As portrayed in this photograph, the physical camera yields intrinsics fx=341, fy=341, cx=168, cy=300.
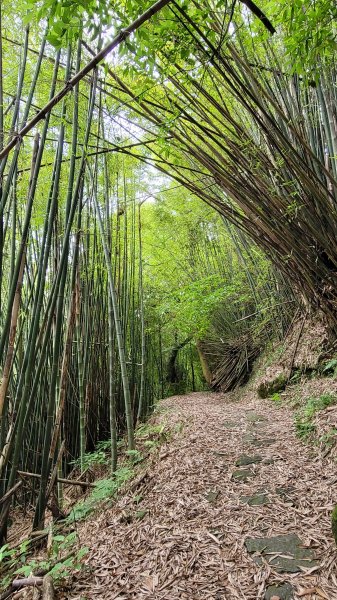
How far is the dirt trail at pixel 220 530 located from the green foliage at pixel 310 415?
0.27 feet

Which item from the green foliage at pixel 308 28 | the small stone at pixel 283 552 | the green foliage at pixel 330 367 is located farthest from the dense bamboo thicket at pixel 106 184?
the small stone at pixel 283 552

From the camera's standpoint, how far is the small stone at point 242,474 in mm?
1710

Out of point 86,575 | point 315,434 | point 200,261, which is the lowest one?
point 86,575

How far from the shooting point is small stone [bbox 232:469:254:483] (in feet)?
5.61

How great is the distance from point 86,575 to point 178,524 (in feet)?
1.31

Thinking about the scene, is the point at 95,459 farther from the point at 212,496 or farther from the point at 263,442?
the point at 212,496

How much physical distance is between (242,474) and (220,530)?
443 millimetres

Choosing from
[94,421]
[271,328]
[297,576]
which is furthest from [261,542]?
[271,328]

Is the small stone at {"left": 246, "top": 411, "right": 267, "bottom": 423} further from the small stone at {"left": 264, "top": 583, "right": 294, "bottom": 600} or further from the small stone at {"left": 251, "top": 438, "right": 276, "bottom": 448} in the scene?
the small stone at {"left": 264, "top": 583, "right": 294, "bottom": 600}

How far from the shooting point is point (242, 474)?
5.76ft

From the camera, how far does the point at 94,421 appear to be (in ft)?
11.5

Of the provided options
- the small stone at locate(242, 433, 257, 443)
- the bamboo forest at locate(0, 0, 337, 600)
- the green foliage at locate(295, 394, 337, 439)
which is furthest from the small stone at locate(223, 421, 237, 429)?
the green foliage at locate(295, 394, 337, 439)

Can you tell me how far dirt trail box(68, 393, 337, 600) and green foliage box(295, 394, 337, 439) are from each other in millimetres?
83

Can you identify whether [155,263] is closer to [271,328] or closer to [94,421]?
[271,328]
